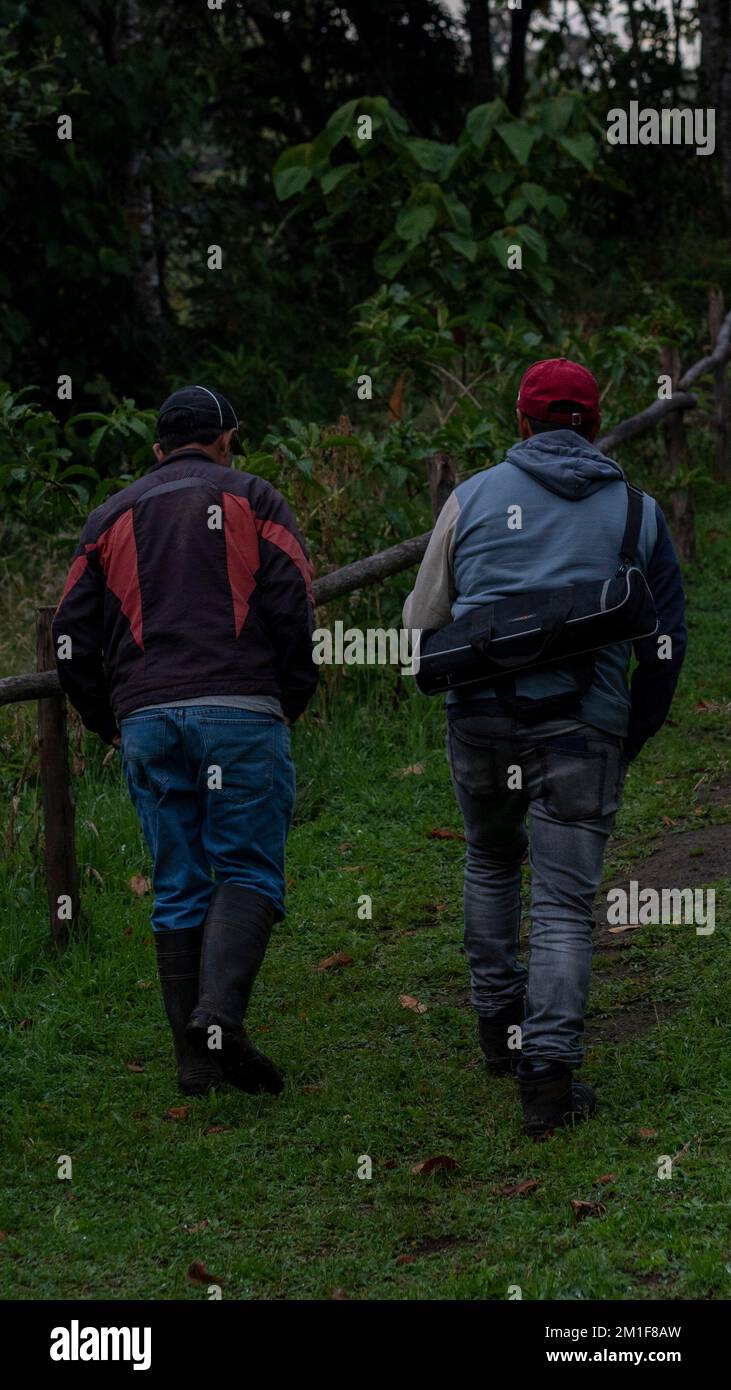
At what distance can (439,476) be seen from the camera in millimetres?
7797

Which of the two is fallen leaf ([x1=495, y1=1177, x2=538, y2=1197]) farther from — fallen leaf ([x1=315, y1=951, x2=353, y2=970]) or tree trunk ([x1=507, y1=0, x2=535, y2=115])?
tree trunk ([x1=507, y1=0, x2=535, y2=115])

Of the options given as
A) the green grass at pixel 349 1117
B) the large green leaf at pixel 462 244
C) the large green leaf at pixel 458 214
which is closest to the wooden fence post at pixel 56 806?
the green grass at pixel 349 1117

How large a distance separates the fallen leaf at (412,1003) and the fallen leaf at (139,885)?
126cm

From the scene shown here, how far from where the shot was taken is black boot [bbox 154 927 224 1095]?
4.45 m

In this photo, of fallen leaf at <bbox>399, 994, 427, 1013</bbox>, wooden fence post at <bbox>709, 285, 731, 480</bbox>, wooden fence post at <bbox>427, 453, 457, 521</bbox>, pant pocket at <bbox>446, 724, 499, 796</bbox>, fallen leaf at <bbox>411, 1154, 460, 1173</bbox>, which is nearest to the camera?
fallen leaf at <bbox>411, 1154, 460, 1173</bbox>

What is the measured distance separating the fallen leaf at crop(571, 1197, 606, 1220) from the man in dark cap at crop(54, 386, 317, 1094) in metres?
1.04

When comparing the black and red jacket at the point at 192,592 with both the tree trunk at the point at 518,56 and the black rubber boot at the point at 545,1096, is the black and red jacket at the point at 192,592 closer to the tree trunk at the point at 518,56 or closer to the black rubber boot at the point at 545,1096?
the black rubber boot at the point at 545,1096

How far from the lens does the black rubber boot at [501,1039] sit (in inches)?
176

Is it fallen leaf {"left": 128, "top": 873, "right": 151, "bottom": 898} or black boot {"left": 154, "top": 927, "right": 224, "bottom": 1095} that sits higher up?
fallen leaf {"left": 128, "top": 873, "right": 151, "bottom": 898}

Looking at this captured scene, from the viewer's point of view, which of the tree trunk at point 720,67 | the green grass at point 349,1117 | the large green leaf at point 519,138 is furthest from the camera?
the tree trunk at point 720,67

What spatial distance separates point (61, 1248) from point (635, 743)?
72.3 inches

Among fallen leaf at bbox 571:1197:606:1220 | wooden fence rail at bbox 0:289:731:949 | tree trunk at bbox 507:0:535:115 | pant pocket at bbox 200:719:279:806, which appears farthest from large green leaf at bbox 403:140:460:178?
fallen leaf at bbox 571:1197:606:1220

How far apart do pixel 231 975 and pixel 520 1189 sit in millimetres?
954

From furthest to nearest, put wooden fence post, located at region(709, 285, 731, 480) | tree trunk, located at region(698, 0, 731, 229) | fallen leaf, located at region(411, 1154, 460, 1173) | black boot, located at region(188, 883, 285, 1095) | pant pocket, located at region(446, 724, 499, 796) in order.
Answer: tree trunk, located at region(698, 0, 731, 229), wooden fence post, located at region(709, 285, 731, 480), black boot, located at region(188, 883, 285, 1095), pant pocket, located at region(446, 724, 499, 796), fallen leaf, located at region(411, 1154, 460, 1173)
